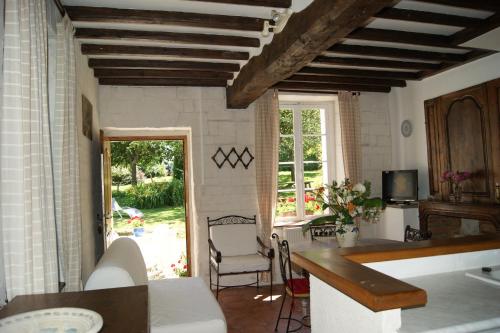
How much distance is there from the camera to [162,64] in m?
3.88

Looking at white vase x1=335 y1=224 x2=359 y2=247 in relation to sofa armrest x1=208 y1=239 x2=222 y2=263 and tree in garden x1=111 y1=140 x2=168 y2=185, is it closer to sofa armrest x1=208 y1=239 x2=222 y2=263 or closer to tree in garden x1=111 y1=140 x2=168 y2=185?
sofa armrest x1=208 y1=239 x2=222 y2=263

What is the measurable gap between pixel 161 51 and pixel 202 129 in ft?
4.43

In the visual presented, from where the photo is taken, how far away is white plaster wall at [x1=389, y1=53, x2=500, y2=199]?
4.12 metres

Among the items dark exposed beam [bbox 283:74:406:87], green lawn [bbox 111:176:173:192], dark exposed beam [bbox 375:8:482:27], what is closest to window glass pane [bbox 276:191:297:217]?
dark exposed beam [bbox 283:74:406:87]

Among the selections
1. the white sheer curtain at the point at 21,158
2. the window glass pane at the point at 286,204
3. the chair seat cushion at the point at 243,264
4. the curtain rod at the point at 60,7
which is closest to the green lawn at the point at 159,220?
the window glass pane at the point at 286,204

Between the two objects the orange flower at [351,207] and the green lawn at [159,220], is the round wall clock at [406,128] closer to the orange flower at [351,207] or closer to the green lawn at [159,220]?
the orange flower at [351,207]

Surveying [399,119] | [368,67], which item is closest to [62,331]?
[368,67]

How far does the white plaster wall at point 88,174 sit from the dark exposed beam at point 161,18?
1.62 ft

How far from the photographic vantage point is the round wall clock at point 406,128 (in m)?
5.14

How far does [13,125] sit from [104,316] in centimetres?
93

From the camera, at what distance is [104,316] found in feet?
3.58

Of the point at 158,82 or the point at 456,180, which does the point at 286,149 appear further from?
the point at 456,180

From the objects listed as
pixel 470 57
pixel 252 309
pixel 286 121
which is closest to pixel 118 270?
pixel 252 309

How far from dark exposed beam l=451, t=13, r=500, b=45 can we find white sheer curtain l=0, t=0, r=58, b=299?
3.49 meters
